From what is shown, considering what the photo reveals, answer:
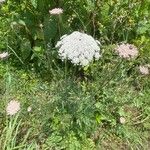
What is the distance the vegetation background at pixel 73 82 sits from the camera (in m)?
3.21

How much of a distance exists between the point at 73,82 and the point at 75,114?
31 centimetres

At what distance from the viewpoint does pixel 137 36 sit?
3908 mm

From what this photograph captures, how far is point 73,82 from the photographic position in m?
3.39

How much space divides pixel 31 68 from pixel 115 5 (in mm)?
866

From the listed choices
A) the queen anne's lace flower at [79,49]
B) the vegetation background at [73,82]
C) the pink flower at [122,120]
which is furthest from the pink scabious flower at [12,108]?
the pink flower at [122,120]

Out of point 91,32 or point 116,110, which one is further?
point 91,32

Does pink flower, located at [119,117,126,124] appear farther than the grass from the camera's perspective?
Yes

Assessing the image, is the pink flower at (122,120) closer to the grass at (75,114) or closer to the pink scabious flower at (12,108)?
the grass at (75,114)

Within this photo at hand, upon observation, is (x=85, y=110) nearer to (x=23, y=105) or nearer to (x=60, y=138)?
(x=60, y=138)

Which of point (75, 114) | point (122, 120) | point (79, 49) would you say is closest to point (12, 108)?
point (75, 114)

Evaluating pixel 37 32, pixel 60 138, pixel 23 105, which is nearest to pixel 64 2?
pixel 37 32

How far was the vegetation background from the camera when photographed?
10.5 ft

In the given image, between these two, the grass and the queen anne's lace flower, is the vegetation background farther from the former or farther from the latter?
the queen anne's lace flower

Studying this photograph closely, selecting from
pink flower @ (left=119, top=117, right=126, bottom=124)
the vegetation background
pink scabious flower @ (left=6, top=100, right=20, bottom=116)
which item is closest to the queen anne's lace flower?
the vegetation background
